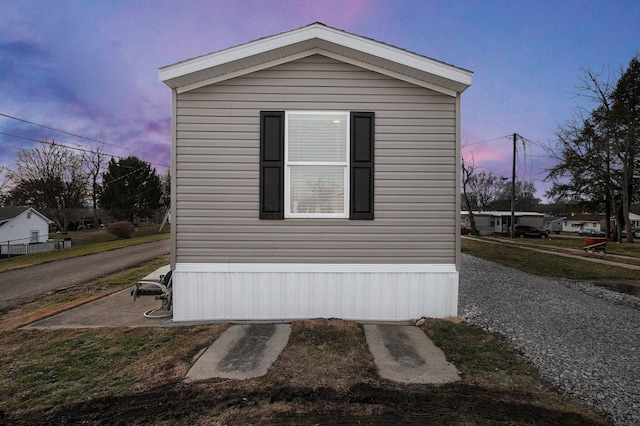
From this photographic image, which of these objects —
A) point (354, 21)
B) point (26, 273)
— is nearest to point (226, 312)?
point (354, 21)

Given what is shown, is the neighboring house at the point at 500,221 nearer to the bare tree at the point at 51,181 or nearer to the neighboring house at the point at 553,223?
the neighboring house at the point at 553,223

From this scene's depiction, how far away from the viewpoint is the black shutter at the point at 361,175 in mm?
4294

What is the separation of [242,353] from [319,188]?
7.71 feet

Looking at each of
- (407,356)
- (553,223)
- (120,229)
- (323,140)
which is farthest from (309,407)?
(553,223)

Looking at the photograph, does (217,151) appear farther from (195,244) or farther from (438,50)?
(438,50)

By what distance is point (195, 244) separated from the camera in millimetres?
4266

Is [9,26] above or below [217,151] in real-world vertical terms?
above

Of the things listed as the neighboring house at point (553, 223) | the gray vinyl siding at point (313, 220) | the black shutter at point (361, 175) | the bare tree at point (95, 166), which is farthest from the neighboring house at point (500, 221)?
the bare tree at point (95, 166)

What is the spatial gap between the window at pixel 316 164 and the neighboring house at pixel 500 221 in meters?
33.5

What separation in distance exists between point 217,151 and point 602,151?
1067 inches

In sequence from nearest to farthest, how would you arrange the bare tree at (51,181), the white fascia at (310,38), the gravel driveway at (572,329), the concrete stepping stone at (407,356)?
the gravel driveway at (572,329) → the concrete stepping stone at (407,356) → the white fascia at (310,38) → the bare tree at (51,181)

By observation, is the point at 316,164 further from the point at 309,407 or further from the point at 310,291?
the point at 309,407

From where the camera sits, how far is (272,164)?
427 cm

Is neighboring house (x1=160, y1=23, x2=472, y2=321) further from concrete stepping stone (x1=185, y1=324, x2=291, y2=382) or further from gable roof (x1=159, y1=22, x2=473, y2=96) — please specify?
concrete stepping stone (x1=185, y1=324, x2=291, y2=382)
